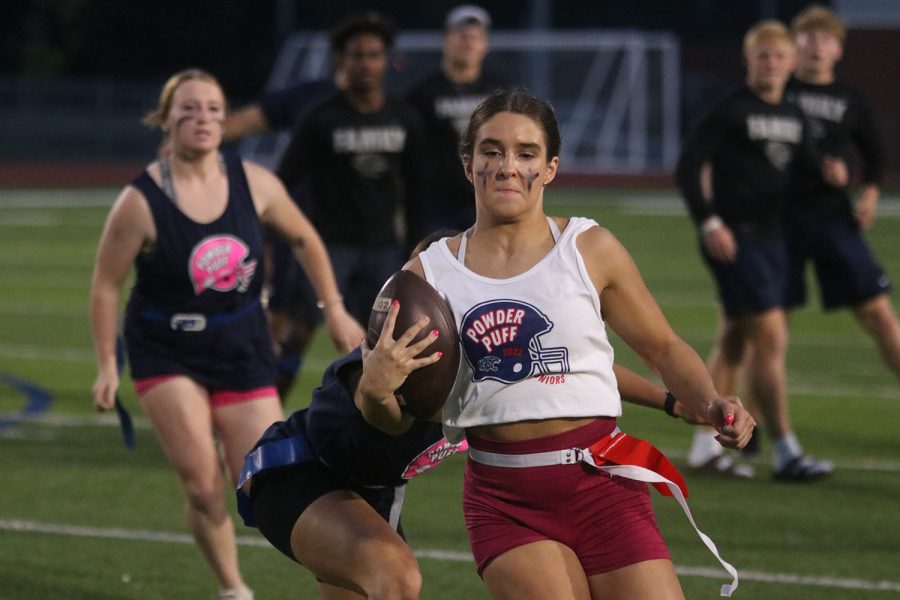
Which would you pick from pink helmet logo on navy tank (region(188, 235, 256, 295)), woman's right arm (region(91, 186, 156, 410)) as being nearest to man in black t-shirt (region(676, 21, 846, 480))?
pink helmet logo on navy tank (region(188, 235, 256, 295))

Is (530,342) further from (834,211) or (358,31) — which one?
(834,211)

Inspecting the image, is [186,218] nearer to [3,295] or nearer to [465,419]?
[465,419]

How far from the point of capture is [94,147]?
131 ft

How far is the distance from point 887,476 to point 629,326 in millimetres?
4547

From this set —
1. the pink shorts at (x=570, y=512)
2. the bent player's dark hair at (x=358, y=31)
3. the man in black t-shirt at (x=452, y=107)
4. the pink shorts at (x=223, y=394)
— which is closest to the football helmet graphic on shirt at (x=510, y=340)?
the pink shorts at (x=570, y=512)

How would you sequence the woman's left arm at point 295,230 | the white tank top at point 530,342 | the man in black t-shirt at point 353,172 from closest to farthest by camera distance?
the white tank top at point 530,342
the woman's left arm at point 295,230
the man in black t-shirt at point 353,172

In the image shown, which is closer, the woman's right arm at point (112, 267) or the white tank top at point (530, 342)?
the white tank top at point (530, 342)

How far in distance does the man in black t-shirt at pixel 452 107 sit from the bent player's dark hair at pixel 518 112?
17.2ft

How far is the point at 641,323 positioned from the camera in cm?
436

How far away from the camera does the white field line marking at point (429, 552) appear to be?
6.44 meters

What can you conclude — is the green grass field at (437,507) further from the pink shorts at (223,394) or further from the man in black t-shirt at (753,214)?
the pink shorts at (223,394)

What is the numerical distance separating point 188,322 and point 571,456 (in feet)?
7.88

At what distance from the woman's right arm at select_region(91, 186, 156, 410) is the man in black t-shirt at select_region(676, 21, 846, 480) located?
3493mm

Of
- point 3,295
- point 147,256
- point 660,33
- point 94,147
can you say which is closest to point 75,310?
point 3,295
